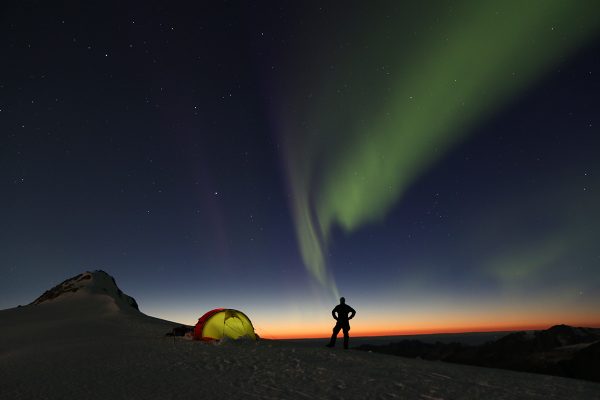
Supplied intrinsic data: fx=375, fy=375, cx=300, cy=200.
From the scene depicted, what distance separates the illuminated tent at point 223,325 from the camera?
17.4 meters

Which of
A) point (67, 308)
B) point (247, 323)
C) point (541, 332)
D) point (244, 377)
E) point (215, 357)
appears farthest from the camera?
point (541, 332)

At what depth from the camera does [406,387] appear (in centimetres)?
788

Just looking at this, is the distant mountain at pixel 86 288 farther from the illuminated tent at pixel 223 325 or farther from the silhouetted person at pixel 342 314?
the silhouetted person at pixel 342 314

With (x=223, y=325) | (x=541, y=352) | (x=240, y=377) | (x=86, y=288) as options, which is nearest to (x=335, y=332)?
(x=223, y=325)

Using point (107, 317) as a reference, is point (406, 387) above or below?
below

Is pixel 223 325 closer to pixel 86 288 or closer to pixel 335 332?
pixel 335 332

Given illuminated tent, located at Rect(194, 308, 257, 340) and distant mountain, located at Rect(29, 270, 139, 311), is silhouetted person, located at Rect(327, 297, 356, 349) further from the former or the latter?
distant mountain, located at Rect(29, 270, 139, 311)

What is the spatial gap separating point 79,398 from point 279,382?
378 cm

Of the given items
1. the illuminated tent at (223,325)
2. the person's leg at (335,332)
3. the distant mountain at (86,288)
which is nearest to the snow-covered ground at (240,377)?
the person's leg at (335,332)

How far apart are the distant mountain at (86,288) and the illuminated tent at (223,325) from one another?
26.8m

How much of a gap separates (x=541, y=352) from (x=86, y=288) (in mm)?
53184

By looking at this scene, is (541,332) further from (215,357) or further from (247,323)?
(215,357)

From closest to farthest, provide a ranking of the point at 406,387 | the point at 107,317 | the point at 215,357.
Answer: the point at 406,387
the point at 215,357
the point at 107,317

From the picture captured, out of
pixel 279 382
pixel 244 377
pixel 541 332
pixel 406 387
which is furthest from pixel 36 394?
pixel 541 332
